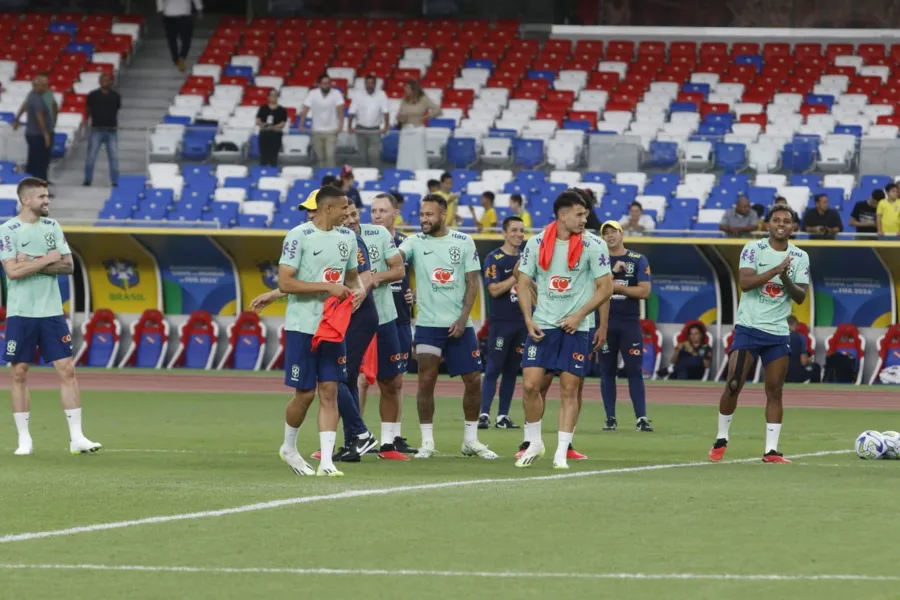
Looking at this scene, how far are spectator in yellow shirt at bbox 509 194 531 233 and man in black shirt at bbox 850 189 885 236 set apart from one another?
495 cm

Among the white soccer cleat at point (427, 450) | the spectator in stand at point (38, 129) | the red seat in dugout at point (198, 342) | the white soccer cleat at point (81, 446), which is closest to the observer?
the white soccer cleat at point (81, 446)

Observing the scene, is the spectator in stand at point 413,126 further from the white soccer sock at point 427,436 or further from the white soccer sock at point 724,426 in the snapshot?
the white soccer sock at point 724,426

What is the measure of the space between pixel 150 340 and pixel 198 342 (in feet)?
2.61

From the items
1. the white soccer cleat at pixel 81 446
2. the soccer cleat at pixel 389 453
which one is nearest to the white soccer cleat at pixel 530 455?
the soccer cleat at pixel 389 453

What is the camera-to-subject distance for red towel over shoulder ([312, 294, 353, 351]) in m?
12.3

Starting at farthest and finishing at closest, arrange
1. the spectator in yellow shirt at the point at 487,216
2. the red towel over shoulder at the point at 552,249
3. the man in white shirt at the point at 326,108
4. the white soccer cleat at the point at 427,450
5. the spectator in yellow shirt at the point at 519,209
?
the man in white shirt at the point at 326,108 → the spectator in yellow shirt at the point at 487,216 → the spectator in yellow shirt at the point at 519,209 → the white soccer cleat at the point at 427,450 → the red towel over shoulder at the point at 552,249

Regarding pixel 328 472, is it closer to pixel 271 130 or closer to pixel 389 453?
pixel 389 453

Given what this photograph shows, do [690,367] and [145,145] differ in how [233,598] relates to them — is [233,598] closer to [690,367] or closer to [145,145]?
[690,367]

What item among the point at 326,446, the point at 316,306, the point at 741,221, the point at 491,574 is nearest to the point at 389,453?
the point at 326,446

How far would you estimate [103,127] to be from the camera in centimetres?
3064

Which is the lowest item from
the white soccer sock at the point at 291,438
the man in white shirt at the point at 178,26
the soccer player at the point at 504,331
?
the white soccer sock at the point at 291,438

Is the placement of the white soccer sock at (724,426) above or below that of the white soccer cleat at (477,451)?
above

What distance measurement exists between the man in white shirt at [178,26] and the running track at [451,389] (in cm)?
1348

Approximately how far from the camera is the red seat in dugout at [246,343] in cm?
2781
